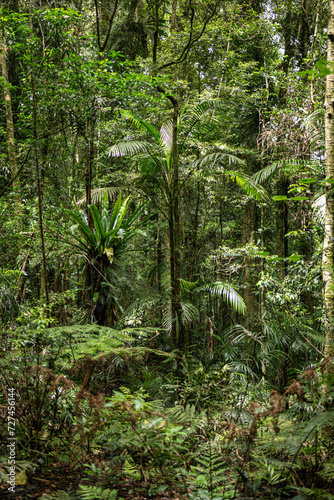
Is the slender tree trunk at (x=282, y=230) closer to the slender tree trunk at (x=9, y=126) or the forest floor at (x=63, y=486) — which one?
the slender tree trunk at (x=9, y=126)

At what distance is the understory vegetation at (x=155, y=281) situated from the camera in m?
1.97

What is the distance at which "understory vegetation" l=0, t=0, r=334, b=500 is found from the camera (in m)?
1.97

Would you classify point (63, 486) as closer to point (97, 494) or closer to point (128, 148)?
point (97, 494)

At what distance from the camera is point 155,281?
313 inches

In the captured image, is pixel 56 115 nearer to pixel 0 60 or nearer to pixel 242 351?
pixel 0 60

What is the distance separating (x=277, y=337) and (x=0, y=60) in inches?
274

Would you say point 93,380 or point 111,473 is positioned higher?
point 111,473

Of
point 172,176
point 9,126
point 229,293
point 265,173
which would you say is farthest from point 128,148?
point 229,293

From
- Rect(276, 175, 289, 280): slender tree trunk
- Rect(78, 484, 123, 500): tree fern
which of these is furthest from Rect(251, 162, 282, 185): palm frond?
Rect(78, 484, 123, 500): tree fern

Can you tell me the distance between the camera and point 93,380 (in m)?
5.23

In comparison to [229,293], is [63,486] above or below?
above

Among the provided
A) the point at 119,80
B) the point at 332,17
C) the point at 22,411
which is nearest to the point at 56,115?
the point at 119,80

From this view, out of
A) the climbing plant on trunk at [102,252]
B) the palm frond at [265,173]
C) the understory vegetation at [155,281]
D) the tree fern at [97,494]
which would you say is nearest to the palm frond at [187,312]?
the understory vegetation at [155,281]

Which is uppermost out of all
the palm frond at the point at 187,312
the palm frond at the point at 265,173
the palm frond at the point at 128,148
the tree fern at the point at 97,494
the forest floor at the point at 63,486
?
the palm frond at the point at 128,148
